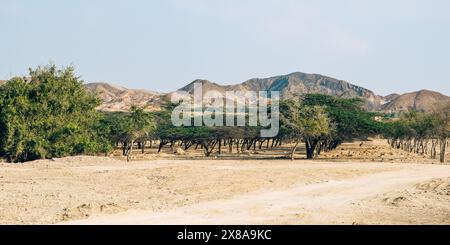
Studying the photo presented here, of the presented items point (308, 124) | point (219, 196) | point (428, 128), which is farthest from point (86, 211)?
point (428, 128)

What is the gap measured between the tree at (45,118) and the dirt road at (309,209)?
2738cm

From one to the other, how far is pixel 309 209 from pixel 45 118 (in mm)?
34455

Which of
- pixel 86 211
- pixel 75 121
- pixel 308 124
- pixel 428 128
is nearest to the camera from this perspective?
pixel 86 211

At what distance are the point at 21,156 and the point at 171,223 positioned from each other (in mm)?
35120

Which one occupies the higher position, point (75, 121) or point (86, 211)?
point (75, 121)

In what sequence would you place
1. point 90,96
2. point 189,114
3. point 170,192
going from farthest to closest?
point 189,114
point 90,96
point 170,192

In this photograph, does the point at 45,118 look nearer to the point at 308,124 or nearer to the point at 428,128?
the point at 308,124

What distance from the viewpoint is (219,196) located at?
23344 millimetres

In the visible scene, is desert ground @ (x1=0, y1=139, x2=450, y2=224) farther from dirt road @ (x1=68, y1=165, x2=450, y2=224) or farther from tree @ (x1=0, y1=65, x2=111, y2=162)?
tree @ (x1=0, y1=65, x2=111, y2=162)

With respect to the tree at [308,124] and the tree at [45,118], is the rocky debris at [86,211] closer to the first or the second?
the tree at [45,118]

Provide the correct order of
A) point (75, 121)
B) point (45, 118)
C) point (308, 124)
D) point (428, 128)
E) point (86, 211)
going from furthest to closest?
1. point (428, 128)
2. point (308, 124)
3. point (75, 121)
4. point (45, 118)
5. point (86, 211)

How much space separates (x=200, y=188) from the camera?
26.4 metres
